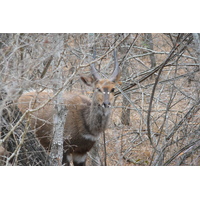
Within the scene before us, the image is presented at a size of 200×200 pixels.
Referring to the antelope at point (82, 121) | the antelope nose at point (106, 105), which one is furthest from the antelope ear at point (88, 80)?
the antelope nose at point (106, 105)

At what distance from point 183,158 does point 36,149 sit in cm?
201

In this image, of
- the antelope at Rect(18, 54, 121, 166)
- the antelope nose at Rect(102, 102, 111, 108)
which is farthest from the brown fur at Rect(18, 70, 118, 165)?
the antelope nose at Rect(102, 102, 111, 108)

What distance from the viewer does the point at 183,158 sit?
456cm

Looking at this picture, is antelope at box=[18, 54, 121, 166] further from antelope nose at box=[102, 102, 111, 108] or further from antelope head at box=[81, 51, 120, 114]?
antelope nose at box=[102, 102, 111, 108]

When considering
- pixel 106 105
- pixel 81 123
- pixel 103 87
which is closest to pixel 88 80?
pixel 103 87

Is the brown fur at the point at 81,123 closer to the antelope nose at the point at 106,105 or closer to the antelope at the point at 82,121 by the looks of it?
the antelope at the point at 82,121

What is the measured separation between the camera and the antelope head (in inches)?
210

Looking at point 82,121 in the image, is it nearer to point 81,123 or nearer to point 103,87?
point 81,123

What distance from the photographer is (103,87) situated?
5387mm

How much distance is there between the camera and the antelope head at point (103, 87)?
5329mm

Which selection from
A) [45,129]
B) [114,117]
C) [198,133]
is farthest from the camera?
[114,117]

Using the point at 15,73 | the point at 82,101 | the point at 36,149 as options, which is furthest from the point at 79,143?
the point at 15,73

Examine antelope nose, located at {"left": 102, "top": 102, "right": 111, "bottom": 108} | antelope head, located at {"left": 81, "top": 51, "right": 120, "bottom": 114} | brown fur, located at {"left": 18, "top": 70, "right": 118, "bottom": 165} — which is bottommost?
brown fur, located at {"left": 18, "top": 70, "right": 118, "bottom": 165}

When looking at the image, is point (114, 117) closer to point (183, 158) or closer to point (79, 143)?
point (79, 143)
